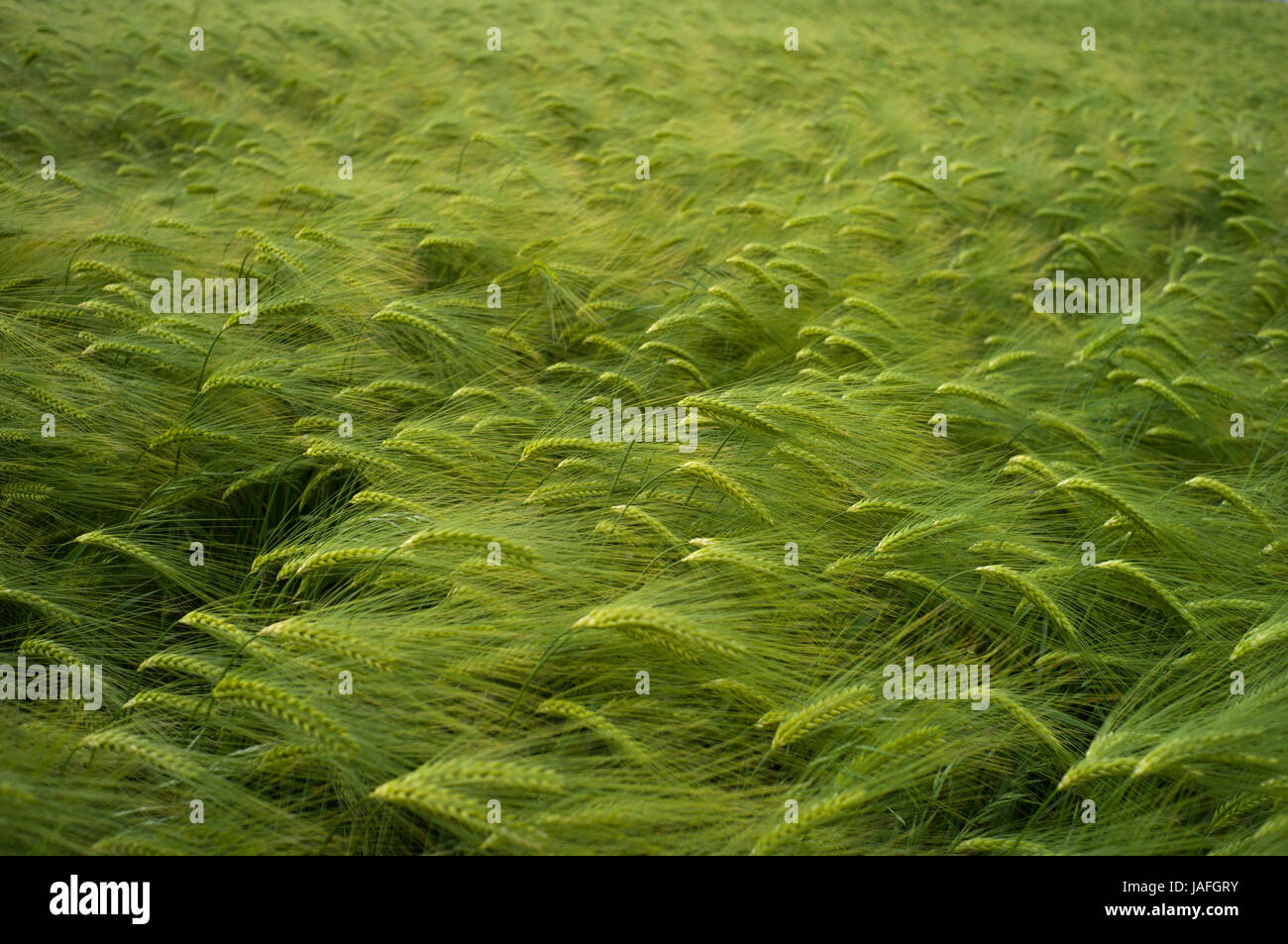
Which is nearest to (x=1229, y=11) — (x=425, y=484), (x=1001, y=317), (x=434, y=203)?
(x=1001, y=317)

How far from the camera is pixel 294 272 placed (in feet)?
8.78

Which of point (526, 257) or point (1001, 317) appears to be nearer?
point (526, 257)

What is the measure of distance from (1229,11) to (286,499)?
23853mm

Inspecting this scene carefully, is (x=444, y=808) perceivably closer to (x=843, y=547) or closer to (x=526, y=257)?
(x=843, y=547)

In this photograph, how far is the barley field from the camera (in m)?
1.52

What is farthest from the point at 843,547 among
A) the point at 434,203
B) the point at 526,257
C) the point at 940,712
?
the point at 434,203

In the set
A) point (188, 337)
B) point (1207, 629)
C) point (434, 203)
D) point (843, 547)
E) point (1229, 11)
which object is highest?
point (1229, 11)

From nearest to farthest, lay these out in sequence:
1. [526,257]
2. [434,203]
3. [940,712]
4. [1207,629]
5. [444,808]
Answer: [444,808], [940,712], [1207,629], [526,257], [434,203]

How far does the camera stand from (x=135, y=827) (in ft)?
4.68

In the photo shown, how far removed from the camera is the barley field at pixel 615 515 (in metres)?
1.52

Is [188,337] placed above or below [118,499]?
above

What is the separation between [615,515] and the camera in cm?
200

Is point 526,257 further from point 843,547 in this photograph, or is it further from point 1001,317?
point 1001,317

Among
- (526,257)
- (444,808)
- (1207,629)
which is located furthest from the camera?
(526,257)
